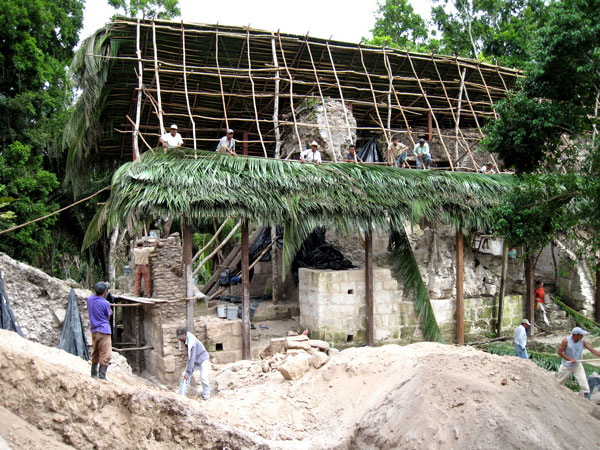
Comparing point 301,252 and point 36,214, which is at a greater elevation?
point 36,214

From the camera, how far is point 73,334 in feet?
33.1

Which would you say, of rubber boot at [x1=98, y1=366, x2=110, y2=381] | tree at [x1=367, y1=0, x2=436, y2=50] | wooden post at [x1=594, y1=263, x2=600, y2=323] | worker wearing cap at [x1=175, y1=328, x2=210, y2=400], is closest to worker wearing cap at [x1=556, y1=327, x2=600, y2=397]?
worker wearing cap at [x1=175, y1=328, x2=210, y2=400]

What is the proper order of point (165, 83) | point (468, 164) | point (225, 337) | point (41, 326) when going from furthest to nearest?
Answer: 1. point (468, 164)
2. point (165, 83)
3. point (225, 337)
4. point (41, 326)

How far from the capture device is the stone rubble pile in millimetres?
8625

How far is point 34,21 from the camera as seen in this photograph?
16.9 m

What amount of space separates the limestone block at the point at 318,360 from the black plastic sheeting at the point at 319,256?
13.4 feet

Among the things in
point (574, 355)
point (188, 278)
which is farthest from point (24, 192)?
point (574, 355)

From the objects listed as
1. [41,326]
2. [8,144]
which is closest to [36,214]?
[8,144]

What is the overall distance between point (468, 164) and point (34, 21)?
14.4 metres

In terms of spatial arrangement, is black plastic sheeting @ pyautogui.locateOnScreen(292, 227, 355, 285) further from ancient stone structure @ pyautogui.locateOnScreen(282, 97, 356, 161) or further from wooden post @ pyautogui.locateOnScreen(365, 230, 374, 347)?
ancient stone structure @ pyautogui.locateOnScreen(282, 97, 356, 161)

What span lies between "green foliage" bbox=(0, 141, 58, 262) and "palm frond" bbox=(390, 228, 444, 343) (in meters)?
10.3

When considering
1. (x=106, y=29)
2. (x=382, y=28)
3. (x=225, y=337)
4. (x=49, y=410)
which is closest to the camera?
(x=49, y=410)

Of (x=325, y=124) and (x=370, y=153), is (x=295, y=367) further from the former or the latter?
(x=370, y=153)

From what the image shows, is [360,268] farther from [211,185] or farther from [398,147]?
[211,185]
